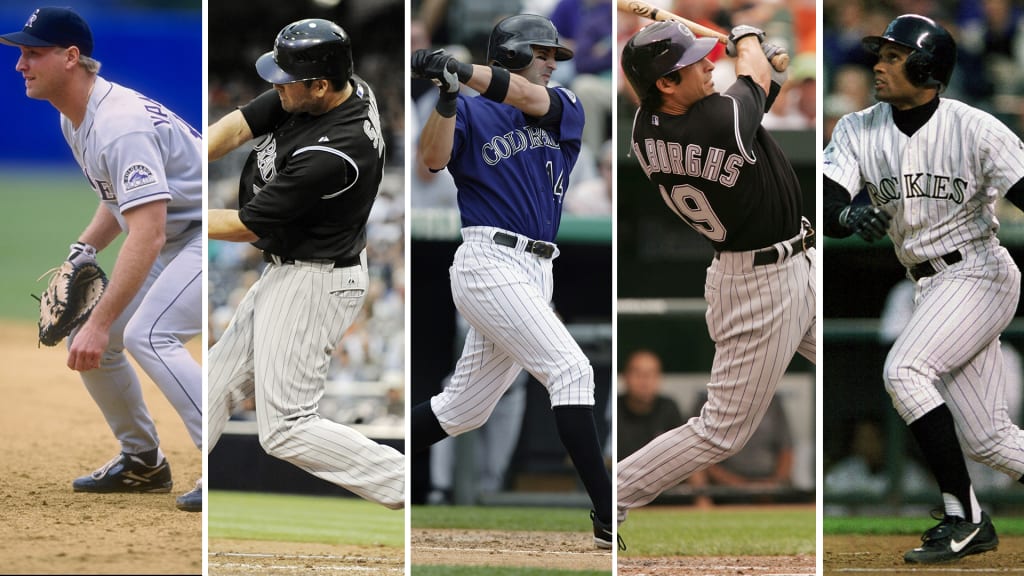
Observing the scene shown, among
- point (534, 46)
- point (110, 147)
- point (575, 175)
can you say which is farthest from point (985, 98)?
point (110, 147)

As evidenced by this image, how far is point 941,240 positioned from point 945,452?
2.29 ft

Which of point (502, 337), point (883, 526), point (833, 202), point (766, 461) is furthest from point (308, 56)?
point (766, 461)

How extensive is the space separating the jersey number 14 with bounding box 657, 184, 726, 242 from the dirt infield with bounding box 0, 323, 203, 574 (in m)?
1.98

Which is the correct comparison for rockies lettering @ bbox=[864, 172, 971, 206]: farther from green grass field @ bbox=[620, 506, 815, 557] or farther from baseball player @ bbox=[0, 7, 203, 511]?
baseball player @ bbox=[0, 7, 203, 511]

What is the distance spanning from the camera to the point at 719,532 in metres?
4.75

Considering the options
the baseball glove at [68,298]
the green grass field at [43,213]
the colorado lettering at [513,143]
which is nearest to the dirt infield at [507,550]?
the colorado lettering at [513,143]

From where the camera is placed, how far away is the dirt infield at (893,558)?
3638mm

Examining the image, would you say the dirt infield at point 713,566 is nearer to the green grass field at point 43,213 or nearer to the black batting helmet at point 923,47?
the black batting helmet at point 923,47

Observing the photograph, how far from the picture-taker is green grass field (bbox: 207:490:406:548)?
4.26 meters

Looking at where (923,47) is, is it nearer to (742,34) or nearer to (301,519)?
(742,34)

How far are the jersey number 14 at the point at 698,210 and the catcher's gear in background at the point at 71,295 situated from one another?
2.06 m

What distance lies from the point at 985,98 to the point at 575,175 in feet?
6.03

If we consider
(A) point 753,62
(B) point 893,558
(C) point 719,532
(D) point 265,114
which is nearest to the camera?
(A) point 753,62

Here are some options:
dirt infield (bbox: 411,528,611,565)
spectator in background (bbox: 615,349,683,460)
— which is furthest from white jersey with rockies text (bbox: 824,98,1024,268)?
dirt infield (bbox: 411,528,611,565)
